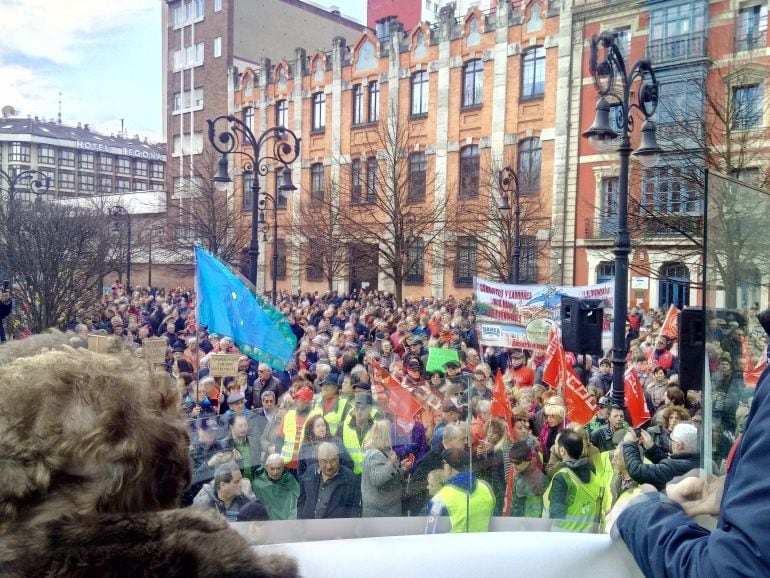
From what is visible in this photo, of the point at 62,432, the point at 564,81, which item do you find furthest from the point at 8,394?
the point at 564,81

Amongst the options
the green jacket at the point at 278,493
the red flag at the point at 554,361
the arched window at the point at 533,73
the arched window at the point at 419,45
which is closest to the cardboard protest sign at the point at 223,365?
the red flag at the point at 554,361

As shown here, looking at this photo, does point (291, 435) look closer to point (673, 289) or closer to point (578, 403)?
point (578, 403)

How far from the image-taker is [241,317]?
743 centimetres

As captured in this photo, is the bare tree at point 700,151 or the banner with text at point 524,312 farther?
the bare tree at point 700,151

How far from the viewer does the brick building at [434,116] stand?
29.5m

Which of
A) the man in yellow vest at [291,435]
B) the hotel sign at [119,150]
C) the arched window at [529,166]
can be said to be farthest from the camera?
the hotel sign at [119,150]

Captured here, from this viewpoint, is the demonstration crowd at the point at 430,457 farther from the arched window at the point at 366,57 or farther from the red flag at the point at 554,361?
the arched window at the point at 366,57

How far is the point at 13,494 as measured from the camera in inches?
40.9

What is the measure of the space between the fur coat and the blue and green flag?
6296 mm

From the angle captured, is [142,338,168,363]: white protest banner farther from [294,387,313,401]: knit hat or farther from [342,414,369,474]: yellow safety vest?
[342,414,369,474]: yellow safety vest

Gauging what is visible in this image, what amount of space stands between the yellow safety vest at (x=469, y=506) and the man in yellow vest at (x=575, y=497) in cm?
21

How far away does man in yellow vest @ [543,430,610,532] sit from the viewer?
7.00 feet

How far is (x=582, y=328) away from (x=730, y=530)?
7.26 meters

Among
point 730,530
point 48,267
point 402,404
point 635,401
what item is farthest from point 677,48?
point 730,530
